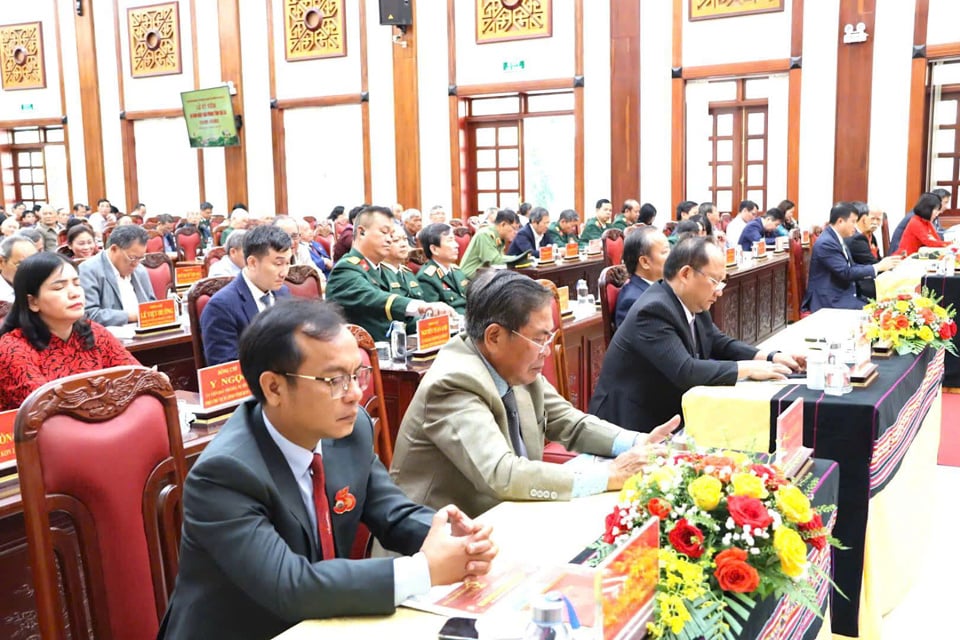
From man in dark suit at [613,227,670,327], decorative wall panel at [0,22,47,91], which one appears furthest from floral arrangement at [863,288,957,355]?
decorative wall panel at [0,22,47,91]

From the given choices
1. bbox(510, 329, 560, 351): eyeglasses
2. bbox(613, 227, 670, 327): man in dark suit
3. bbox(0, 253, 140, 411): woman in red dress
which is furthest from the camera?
bbox(613, 227, 670, 327): man in dark suit

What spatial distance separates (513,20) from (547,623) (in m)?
10.6

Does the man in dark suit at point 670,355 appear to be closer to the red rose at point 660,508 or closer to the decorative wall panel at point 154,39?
the red rose at point 660,508

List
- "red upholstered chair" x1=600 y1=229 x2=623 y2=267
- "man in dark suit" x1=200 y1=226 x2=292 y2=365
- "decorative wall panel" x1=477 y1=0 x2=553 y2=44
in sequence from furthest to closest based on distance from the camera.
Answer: "decorative wall panel" x1=477 y1=0 x2=553 y2=44
"red upholstered chair" x1=600 y1=229 x2=623 y2=267
"man in dark suit" x1=200 y1=226 x2=292 y2=365

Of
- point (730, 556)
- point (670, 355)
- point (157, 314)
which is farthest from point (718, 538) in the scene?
point (157, 314)

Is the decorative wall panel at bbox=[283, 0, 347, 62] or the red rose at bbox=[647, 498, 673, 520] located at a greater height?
the decorative wall panel at bbox=[283, 0, 347, 62]

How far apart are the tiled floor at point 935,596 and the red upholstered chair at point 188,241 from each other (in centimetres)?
815

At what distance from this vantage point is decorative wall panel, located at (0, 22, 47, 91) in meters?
14.1

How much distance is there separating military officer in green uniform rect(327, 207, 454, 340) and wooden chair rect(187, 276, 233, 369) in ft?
1.67

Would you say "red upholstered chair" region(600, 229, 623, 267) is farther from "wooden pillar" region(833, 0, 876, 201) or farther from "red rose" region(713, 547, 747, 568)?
"red rose" region(713, 547, 747, 568)

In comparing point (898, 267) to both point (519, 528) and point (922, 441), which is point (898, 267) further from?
point (519, 528)

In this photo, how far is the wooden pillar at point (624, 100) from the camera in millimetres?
10273

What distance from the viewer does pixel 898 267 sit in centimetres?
584

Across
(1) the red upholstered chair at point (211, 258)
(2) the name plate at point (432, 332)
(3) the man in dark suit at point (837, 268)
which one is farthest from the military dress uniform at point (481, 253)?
(2) the name plate at point (432, 332)
